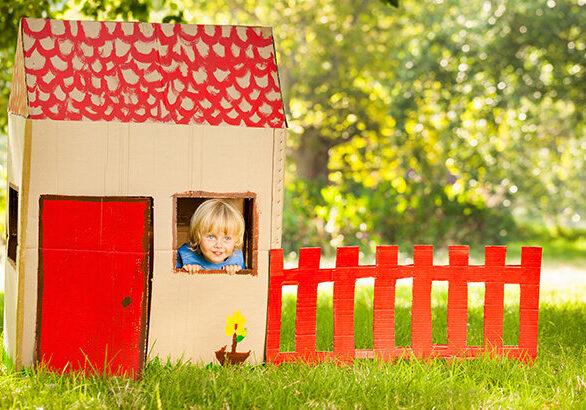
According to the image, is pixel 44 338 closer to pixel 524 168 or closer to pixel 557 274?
pixel 557 274

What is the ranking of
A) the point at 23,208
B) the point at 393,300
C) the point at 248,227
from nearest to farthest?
the point at 23,208, the point at 393,300, the point at 248,227

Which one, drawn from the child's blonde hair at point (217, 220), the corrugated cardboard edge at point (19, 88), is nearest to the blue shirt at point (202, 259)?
the child's blonde hair at point (217, 220)

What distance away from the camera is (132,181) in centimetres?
498

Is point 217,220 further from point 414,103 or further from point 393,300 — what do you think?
point 414,103

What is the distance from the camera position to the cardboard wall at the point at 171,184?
4.86m

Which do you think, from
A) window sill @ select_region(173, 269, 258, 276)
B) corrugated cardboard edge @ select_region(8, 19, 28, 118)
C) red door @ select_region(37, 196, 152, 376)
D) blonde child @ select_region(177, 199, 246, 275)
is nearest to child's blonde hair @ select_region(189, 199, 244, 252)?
blonde child @ select_region(177, 199, 246, 275)

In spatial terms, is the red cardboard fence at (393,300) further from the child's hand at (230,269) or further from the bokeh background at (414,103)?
the bokeh background at (414,103)

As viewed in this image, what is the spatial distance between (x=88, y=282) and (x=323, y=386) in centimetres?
156

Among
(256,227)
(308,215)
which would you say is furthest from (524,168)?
(256,227)

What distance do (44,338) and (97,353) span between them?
0.33m

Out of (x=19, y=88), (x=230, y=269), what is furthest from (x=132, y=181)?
(x=19, y=88)

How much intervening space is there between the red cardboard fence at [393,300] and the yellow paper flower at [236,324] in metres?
0.19

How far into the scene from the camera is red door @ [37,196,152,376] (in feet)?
15.9

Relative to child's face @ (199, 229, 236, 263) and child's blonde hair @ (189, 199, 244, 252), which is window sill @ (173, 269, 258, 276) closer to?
child's face @ (199, 229, 236, 263)
